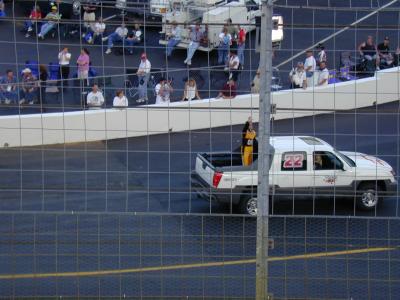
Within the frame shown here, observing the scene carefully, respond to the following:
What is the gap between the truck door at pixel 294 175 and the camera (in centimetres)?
1305

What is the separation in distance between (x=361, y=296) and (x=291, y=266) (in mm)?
878

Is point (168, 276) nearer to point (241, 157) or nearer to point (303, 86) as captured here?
point (241, 157)

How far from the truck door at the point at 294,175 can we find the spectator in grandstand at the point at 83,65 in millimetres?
3366

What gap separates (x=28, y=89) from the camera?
17438 mm

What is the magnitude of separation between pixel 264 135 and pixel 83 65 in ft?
21.1

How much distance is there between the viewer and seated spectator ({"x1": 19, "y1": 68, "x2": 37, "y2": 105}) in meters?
16.5

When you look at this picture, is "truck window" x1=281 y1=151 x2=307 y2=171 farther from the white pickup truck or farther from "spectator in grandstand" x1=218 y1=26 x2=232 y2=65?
"spectator in grandstand" x1=218 y1=26 x2=232 y2=65

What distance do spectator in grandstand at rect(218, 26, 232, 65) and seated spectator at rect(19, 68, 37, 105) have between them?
3093mm

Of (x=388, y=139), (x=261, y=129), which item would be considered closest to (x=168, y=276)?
(x=261, y=129)

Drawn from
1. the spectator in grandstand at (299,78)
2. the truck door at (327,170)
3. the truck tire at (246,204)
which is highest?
the spectator in grandstand at (299,78)

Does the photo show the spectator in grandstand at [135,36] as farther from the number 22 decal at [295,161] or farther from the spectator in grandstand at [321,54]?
the number 22 decal at [295,161]

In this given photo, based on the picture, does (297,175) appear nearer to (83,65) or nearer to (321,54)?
(321,54)

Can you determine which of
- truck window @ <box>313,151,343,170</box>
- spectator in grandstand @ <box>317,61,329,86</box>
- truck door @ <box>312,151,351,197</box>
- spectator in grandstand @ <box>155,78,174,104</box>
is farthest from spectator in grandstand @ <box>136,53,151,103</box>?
truck window @ <box>313,151,343,170</box>

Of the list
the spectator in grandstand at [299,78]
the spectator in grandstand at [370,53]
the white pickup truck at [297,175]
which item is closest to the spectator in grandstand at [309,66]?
the spectator in grandstand at [299,78]
